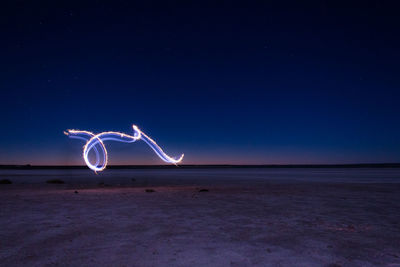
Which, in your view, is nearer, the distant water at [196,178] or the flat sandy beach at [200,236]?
the flat sandy beach at [200,236]

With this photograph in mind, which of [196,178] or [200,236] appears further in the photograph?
[196,178]

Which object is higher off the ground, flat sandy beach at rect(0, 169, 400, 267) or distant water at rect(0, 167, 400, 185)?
distant water at rect(0, 167, 400, 185)

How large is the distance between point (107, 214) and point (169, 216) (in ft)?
8.05

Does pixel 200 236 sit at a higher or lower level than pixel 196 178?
lower

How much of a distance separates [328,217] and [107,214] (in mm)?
8096

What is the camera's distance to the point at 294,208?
13078 mm

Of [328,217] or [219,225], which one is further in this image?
[328,217]

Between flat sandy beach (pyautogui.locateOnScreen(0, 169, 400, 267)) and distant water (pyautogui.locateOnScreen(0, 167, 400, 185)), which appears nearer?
flat sandy beach (pyautogui.locateOnScreen(0, 169, 400, 267))

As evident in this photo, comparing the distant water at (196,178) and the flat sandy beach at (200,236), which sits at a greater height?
the distant water at (196,178)

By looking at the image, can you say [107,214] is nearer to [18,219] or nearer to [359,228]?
[18,219]

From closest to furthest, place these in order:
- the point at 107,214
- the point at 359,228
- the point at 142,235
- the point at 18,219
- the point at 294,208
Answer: the point at 142,235 < the point at 359,228 < the point at 18,219 < the point at 107,214 < the point at 294,208

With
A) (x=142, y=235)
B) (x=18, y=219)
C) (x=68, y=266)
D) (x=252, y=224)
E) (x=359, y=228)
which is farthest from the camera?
(x=18, y=219)

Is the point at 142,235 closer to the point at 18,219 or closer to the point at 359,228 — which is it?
the point at 18,219

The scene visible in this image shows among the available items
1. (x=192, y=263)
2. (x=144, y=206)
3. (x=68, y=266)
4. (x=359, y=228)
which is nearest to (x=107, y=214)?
(x=144, y=206)
